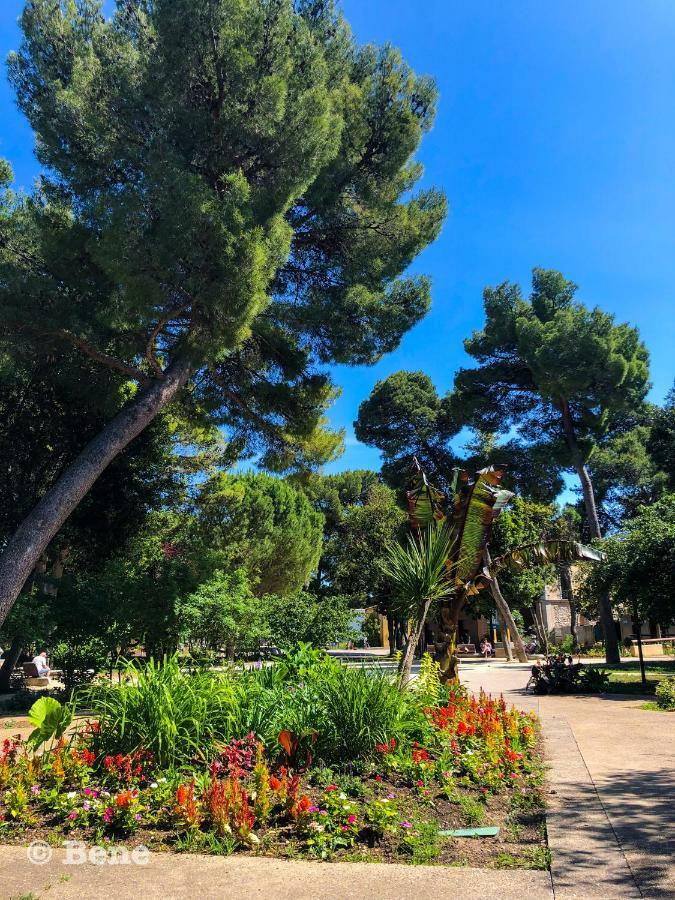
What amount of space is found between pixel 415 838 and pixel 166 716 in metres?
2.44

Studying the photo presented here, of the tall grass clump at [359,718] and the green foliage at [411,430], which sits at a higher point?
the green foliage at [411,430]

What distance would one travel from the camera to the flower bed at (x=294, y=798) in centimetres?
415

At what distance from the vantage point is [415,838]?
162 inches

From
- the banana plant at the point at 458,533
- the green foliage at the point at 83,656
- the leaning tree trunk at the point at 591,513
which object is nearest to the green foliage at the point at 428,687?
the banana plant at the point at 458,533

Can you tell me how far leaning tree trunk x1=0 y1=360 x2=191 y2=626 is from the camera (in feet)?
33.4

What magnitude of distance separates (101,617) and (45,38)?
12146mm

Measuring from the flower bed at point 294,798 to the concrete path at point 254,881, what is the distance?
20 cm

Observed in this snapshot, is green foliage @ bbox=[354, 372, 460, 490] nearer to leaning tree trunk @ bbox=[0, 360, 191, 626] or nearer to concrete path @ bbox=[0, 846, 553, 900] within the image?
leaning tree trunk @ bbox=[0, 360, 191, 626]

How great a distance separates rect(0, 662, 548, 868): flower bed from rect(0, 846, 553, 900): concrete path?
20 centimetres

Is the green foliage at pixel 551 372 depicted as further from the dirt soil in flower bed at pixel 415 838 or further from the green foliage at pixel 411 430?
the dirt soil in flower bed at pixel 415 838

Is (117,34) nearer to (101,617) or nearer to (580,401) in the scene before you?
(101,617)

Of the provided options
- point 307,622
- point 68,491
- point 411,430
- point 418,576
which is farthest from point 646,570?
point 411,430

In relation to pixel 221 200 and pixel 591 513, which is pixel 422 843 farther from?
pixel 591 513

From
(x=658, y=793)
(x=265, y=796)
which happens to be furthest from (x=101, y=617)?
(x=658, y=793)
